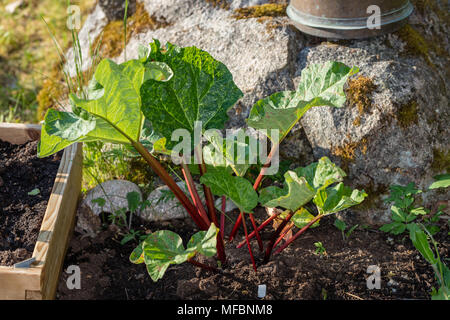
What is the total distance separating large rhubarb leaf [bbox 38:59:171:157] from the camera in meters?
1.76

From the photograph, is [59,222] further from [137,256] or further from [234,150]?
[234,150]

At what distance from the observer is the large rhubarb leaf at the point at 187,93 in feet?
6.49

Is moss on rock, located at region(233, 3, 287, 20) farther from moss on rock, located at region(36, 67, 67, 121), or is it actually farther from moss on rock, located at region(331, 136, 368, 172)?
moss on rock, located at region(36, 67, 67, 121)

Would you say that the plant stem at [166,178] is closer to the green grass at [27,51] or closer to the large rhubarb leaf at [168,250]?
the large rhubarb leaf at [168,250]

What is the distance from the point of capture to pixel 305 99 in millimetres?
2051

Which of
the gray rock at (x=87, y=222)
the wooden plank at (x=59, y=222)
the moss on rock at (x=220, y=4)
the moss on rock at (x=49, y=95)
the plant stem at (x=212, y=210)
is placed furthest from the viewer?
the moss on rock at (x=49, y=95)

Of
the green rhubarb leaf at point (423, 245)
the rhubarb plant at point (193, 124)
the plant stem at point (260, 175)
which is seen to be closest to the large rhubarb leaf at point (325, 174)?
the rhubarb plant at point (193, 124)

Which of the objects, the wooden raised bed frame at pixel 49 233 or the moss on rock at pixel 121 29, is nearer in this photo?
the wooden raised bed frame at pixel 49 233

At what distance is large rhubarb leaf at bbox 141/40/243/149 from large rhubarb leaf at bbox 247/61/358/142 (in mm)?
153

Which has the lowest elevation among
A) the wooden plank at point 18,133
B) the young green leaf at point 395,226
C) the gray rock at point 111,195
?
the young green leaf at point 395,226

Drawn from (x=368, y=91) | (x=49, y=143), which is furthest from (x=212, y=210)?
(x=368, y=91)

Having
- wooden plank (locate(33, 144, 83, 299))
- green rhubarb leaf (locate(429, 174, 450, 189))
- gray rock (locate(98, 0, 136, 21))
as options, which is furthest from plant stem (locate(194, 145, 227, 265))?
gray rock (locate(98, 0, 136, 21))
